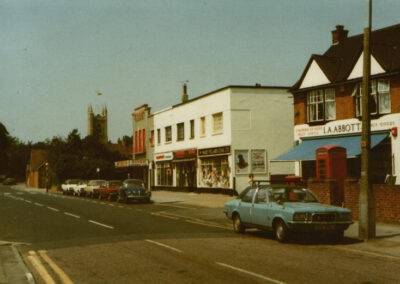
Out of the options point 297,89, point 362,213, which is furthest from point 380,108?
point 362,213

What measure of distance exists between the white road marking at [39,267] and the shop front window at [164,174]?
37493 millimetres

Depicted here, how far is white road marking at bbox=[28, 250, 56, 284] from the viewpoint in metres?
9.48

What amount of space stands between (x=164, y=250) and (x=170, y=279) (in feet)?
12.2

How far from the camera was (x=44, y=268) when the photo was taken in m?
10.7

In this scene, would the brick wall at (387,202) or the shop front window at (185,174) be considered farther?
the shop front window at (185,174)

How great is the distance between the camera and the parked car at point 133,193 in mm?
34281

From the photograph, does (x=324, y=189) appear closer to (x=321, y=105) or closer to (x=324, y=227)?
(x=324, y=227)

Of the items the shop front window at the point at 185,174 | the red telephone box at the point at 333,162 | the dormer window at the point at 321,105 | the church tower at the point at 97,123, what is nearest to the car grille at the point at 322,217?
the red telephone box at the point at 333,162

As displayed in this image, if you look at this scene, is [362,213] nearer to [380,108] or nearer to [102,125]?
[380,108]

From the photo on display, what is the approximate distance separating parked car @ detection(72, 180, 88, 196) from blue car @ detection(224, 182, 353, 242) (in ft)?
105

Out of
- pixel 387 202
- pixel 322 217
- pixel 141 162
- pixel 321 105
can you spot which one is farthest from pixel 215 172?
pixel 322 217

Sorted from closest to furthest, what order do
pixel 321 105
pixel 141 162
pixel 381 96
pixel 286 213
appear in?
1. pixel 286 213
2. pixel 381 96
3. pixel 321 105
4. pixel 141 162

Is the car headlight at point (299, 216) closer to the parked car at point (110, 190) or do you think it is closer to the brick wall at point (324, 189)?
the brick wall at point (324, 189)

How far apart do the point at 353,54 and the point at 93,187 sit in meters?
22.9
